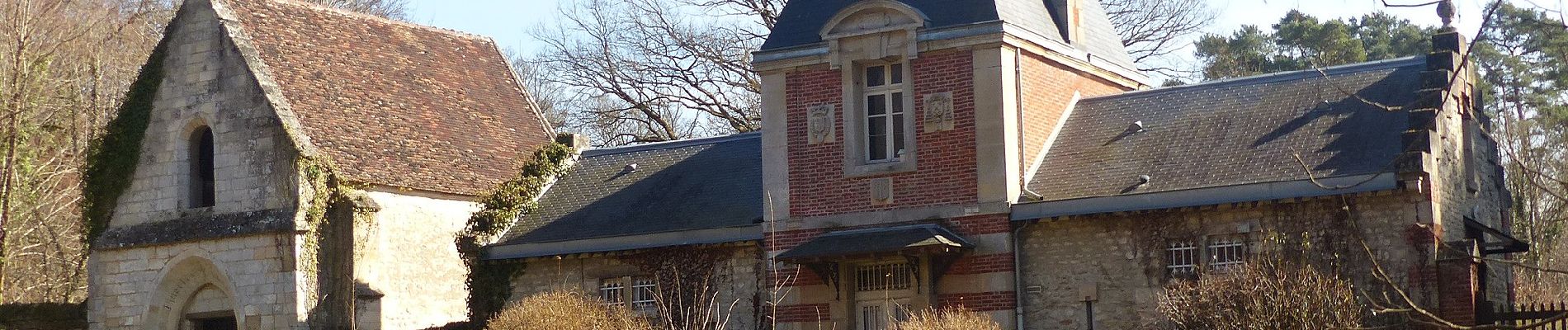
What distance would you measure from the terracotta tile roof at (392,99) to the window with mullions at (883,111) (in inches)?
297

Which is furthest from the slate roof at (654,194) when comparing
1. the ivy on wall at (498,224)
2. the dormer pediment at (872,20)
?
the dormer pediment at (872,20)

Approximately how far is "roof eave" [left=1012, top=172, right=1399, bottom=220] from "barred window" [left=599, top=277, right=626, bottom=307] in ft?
19.9

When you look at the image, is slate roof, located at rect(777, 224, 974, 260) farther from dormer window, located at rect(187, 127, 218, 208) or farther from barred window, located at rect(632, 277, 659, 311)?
dormer window, located at rect(187, 127, 218, 208)

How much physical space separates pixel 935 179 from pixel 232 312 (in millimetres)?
11280

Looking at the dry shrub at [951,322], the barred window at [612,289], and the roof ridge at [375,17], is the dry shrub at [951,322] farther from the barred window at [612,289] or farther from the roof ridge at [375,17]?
the roof ridge at [375,17]

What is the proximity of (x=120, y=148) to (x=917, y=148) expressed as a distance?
13.0 meters

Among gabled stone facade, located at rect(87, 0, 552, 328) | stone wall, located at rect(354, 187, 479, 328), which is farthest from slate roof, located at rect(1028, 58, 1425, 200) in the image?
gabled stone facade, located at rect(87, 0, 552, 328)

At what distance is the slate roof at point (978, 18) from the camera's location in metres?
22.5

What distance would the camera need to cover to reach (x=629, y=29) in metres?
40.1

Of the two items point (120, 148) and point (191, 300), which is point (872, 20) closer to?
point (191, 300)

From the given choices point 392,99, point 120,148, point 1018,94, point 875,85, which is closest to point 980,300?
point 1018,94

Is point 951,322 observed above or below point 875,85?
below

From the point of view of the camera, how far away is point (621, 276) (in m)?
25.1

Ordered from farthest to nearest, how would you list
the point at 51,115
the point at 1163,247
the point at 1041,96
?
1. the point at 51,115
2. the point at 1041,96
3. the point at 1163,247
